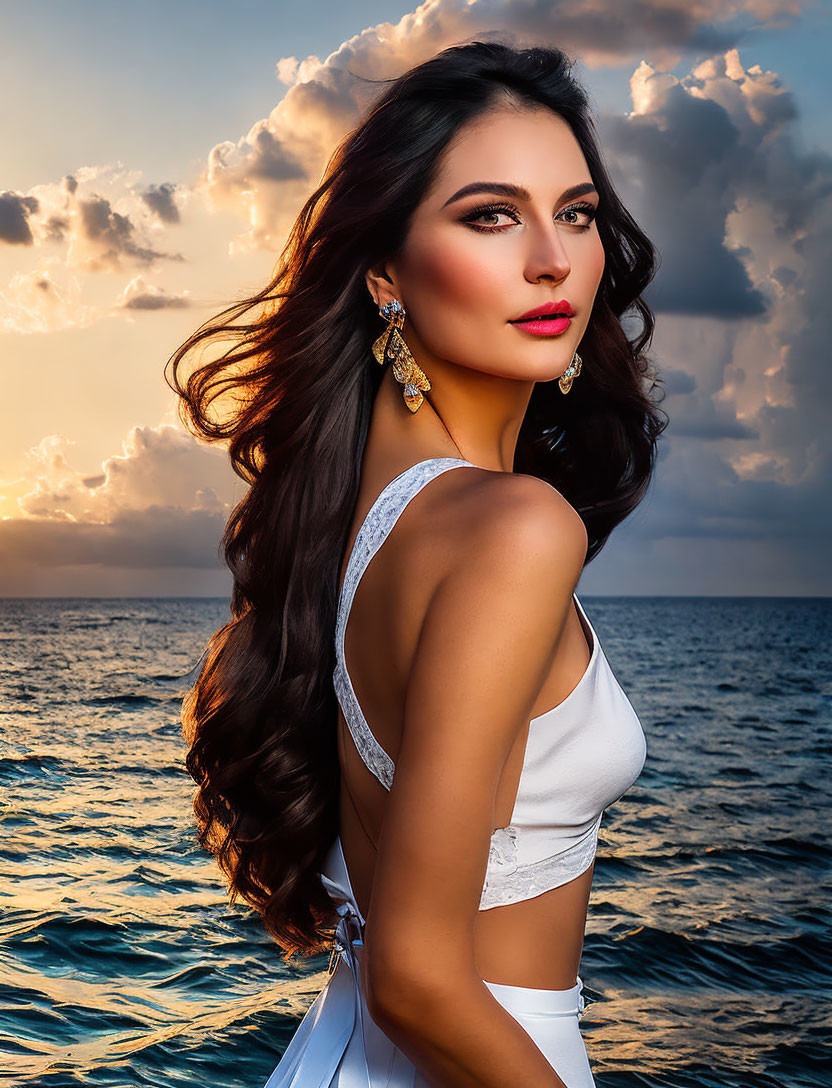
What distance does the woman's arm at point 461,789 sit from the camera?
3.76 feet

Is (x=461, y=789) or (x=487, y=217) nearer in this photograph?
(x=461, y=789)

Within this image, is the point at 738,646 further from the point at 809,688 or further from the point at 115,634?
the point at 115,634

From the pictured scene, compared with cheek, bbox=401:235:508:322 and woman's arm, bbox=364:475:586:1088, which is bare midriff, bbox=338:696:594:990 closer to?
woman's arm, bbox=364:475:586:1088

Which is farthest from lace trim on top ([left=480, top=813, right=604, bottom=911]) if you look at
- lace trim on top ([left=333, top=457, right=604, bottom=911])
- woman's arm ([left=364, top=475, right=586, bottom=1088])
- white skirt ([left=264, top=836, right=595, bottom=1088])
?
woman's arm ([left=364, top=475, right=586, bottom=1088])

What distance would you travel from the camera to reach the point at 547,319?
1.61 metres

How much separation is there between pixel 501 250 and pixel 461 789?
0.85 meters

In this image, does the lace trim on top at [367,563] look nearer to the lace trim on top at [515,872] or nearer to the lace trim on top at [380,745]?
the lace trim on top at [380,745]

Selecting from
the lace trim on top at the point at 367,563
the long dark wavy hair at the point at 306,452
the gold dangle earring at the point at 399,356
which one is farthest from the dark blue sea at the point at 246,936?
the gold dangle earring at the point at 399,356

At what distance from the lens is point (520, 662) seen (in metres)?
1.17

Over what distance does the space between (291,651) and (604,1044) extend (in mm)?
4890

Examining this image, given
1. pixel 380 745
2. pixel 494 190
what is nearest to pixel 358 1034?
pixel 380 745

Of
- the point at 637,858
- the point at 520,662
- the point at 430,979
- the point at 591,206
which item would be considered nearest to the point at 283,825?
the point at 430,979

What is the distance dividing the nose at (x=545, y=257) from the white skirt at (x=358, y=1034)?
104cm

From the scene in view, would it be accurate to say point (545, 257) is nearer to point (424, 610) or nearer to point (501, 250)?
point (501, 250)
